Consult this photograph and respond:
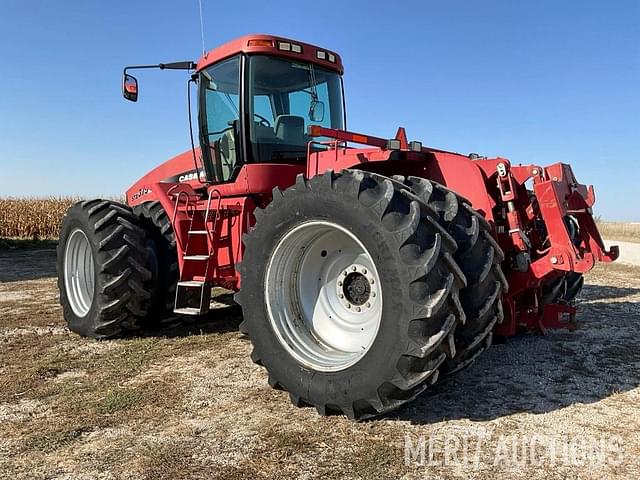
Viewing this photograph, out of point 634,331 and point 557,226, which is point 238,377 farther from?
point 634,331

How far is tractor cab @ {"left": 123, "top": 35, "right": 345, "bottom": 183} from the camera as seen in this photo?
5.38 m

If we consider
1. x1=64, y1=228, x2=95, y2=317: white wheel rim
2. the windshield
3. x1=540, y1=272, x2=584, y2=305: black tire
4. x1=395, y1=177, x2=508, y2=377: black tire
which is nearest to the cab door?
the windshield

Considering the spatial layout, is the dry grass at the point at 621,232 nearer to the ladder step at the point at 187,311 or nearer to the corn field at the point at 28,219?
the corn field at the point at 28,219

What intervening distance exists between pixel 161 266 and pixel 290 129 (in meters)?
2.06

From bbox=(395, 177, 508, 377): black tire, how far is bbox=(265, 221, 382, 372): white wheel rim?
61cm

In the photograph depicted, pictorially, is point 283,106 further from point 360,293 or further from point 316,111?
point 360,293

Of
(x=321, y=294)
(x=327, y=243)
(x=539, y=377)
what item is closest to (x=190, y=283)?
(x=321, y=294)

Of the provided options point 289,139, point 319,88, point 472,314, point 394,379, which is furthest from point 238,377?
point 319,88

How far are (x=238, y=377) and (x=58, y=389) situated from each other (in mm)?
1386

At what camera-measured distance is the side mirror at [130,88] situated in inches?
240

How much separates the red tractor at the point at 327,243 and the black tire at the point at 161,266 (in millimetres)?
19

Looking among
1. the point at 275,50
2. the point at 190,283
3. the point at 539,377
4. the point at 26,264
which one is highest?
the point at 275,50

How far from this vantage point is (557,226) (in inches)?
147

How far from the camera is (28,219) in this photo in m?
23.1
